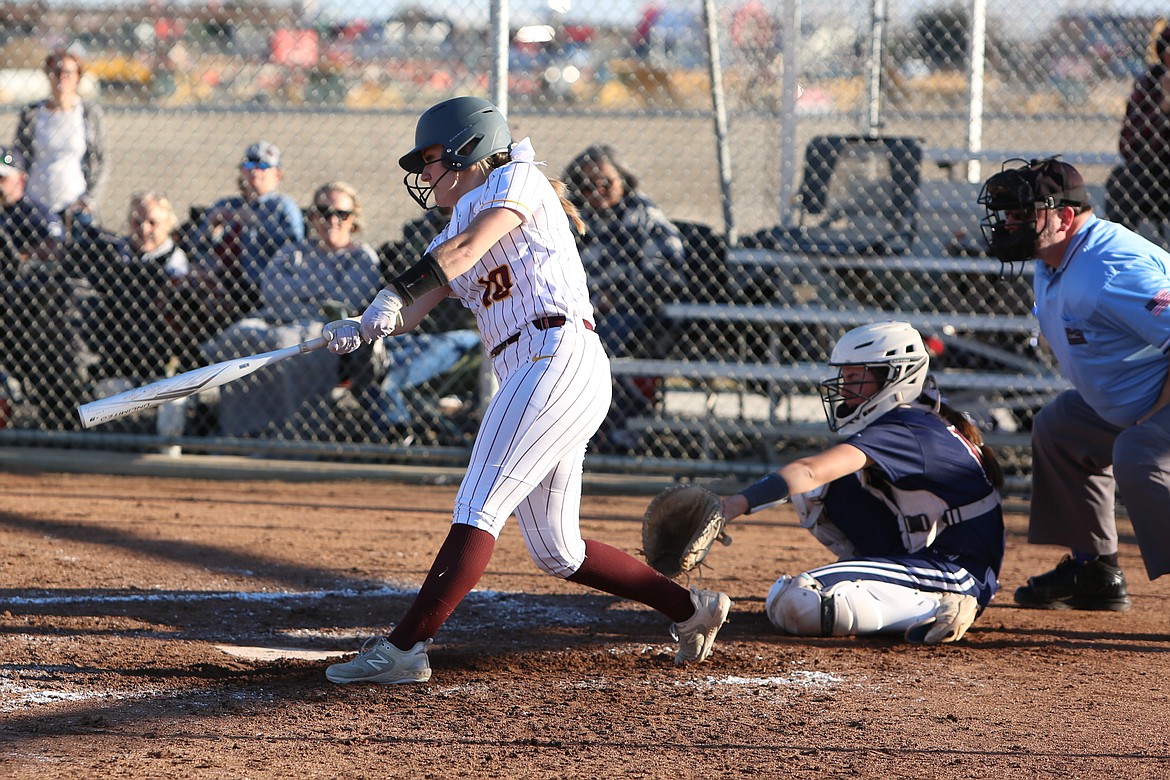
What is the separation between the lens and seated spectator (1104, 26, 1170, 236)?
20.7ft

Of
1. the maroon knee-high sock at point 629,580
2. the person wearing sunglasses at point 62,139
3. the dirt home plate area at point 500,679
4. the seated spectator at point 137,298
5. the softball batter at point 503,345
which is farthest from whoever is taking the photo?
the person wearing sunglasses at point 62,139

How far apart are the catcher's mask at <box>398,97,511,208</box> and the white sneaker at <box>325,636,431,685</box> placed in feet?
3.87

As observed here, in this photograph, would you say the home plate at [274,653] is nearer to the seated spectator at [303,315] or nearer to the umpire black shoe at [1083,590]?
the umpire black shoe at [1083,590]

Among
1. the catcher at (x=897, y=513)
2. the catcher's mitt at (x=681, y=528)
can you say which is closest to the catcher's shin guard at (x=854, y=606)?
the catcher at (x=897, y=513)

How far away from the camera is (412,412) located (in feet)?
22.2

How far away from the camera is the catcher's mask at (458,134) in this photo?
330cm

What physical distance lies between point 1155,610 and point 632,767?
2508 mm

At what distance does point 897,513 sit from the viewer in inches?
161

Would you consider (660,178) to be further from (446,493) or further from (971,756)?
(971,756)

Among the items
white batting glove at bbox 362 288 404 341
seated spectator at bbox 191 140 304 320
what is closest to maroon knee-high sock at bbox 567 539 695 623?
white batting glove at bbox 362 288 404 341

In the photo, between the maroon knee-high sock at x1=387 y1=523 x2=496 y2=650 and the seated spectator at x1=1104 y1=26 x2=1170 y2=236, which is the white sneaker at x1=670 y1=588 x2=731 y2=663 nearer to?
the maroon knee-high sock at x1=387 y1=523 x2=496 y2=650

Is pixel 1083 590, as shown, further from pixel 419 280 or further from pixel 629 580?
pixel 419 280

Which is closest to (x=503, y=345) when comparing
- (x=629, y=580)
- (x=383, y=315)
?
(x=383, y=315)

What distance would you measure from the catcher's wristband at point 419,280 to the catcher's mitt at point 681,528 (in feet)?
3.36
